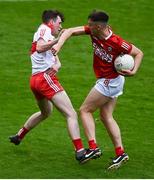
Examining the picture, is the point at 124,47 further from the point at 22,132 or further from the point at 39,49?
the point at 22,132

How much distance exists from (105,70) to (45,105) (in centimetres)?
125

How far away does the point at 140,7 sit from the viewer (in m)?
24.1

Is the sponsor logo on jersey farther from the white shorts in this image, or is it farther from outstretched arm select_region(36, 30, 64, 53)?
outstretched arm select_region(36, 30, 64, 53)

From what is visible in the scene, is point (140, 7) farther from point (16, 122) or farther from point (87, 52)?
point (16, 122)

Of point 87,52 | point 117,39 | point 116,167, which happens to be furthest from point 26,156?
point 87,52

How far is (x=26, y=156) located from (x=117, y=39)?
223cm

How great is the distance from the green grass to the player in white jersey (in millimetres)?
526

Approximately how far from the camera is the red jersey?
10672 millimetres

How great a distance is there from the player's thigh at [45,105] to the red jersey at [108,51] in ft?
3.58

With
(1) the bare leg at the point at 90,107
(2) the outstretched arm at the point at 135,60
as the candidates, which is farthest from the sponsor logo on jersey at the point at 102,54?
(1) the bare leg at the point at 90,107

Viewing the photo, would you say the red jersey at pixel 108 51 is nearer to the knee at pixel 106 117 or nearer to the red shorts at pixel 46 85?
the knee at pixel 106 117

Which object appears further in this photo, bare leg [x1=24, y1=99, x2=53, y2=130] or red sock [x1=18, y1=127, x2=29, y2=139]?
red sock [x1=18, y1=127, x2=29, y2=139]

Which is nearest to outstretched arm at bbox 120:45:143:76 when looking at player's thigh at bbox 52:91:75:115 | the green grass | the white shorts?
the white shorts

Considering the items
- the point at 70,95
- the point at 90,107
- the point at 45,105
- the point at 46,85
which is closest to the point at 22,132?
the point at 45,105
